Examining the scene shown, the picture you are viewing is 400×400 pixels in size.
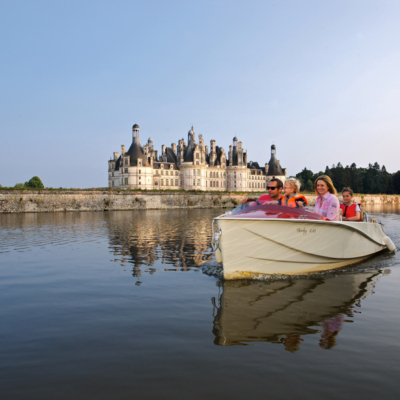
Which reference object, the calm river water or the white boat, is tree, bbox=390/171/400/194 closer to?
the calm river water

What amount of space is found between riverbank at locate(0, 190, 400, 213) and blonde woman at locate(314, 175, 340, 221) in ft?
142

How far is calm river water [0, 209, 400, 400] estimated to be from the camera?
3.63 metres

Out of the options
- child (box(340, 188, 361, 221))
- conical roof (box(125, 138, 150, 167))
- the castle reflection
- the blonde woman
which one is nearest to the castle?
conical roof (box(125, 138, 150, 167))

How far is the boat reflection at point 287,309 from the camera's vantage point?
16.0 feet

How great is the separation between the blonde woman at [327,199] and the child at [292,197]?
61 centimetres


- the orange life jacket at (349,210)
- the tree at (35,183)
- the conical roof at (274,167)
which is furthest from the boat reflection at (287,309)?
the tree at (35,183)

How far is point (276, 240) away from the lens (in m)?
7.45

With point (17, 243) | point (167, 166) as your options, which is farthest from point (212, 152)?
point (17, 243)

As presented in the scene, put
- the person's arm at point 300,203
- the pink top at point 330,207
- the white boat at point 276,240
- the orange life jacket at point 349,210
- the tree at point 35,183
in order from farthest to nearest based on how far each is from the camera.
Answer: the tree at point 35,183 < the orange life jacket at point 349,210 < the pink top at point 330,207 < the person's arm at point 300,203 < the white boat at point 276,240

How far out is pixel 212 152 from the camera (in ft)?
303

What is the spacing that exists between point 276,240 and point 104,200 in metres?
45.9

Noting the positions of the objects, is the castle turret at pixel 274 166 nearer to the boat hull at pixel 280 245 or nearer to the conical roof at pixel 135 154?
the conical roof at pixel 135 154

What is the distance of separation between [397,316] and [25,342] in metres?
5.54

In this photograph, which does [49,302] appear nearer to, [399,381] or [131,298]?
[131,298]
